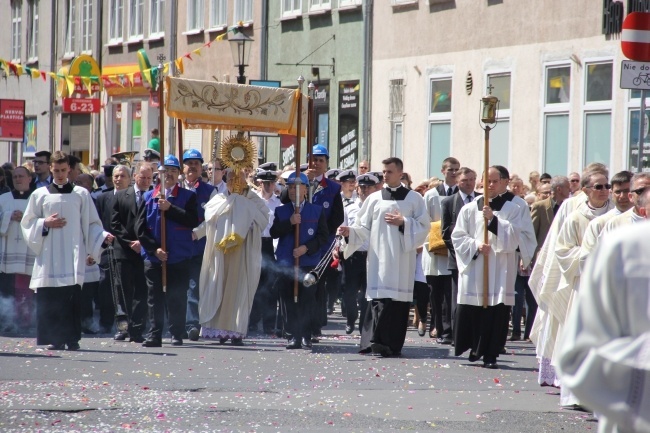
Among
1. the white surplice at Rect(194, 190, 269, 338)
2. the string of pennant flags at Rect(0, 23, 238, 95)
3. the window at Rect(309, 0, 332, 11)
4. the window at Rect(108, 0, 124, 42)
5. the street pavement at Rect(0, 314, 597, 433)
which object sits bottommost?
the street pavement at Rect(0, 314, 597, 433)

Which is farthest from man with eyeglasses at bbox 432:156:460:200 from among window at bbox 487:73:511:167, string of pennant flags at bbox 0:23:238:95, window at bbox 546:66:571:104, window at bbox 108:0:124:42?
window at bbox 108:0:124:42

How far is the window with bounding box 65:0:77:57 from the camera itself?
45625 millimetres

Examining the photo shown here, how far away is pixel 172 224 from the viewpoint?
14898 millimetres

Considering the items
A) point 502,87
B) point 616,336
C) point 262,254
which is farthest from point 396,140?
point 616,336

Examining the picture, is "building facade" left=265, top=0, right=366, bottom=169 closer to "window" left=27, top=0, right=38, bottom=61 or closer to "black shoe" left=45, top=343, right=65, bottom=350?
"black shoe" left=45, top=343, right=65, bottom=350

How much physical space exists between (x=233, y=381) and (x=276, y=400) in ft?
3.97

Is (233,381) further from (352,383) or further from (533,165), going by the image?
(533,165)

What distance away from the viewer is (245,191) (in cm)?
1512

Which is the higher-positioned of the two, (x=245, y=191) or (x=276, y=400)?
(x=245, y=191)

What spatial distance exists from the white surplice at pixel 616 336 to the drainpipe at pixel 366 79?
25999 millimetres

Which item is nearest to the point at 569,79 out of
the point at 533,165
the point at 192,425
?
the point at 533,165

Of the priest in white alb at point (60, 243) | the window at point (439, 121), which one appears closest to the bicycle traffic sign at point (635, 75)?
the priest in white alb at point (60, 243)

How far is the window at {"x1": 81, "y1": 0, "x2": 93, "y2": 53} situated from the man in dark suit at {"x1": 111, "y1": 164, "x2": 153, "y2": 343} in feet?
96.9

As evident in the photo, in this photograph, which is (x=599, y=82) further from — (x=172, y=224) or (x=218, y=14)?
(x=218, y=14)
